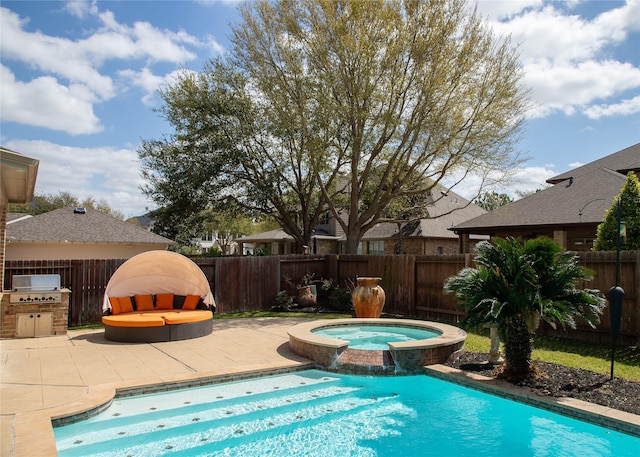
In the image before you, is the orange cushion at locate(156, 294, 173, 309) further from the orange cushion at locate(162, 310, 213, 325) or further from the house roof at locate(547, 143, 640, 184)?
the house roof at locate(547, 143, 640, 184)

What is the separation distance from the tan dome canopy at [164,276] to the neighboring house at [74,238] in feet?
33.4

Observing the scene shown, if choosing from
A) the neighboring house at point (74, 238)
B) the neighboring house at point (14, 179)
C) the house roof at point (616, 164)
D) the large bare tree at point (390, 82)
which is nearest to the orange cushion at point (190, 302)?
the neighboring house at point (14, 179)

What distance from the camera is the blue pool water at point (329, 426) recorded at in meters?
4.94

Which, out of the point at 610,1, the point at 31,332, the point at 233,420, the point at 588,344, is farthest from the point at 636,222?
the point at 31,332

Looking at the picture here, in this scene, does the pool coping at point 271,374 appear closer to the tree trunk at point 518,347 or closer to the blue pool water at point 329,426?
the blue pool water at point 329,426

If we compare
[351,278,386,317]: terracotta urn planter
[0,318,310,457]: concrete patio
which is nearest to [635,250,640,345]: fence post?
[351,278,386,317]: terracotta urn planter

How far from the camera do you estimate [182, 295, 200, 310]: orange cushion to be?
11164 mm

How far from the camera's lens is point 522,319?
6.75m

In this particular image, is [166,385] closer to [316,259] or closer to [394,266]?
[394,266]

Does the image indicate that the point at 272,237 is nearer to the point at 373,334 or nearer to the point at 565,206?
the point at 565,206

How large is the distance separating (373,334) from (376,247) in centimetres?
1984

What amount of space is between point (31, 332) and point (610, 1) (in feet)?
52.0

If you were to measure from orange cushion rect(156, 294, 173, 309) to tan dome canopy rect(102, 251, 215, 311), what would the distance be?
0.17m

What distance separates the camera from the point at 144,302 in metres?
10.9
